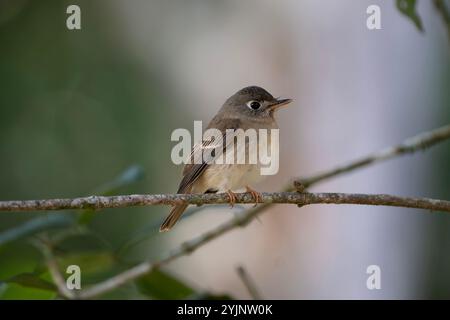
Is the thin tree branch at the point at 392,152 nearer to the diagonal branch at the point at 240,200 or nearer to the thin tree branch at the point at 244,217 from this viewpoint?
the diagonal branch at the point at 240,200

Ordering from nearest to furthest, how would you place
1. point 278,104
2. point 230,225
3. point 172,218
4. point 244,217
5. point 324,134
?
point 230,225 < point 244,217 < point 172,218 < point 278,104 < point 324,134

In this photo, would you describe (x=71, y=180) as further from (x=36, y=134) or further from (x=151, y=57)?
(x=151, y=57)

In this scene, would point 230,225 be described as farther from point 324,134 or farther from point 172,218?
point 324,134

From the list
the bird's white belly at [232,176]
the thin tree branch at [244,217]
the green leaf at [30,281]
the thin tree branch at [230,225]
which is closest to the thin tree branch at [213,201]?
the thin tree branch at [244,217]

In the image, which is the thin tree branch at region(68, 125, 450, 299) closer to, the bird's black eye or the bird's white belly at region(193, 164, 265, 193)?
the bird's white belly at region(193, 164, 265, 193)

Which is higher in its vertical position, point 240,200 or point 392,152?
point 392,152

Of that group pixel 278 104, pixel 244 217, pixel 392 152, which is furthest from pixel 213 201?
pixel 278 104
